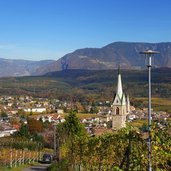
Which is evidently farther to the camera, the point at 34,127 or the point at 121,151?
the point at 34,127

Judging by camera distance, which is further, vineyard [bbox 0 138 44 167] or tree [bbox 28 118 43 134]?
tree [bbox 28 118 43 134]

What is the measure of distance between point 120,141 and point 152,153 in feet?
19.4

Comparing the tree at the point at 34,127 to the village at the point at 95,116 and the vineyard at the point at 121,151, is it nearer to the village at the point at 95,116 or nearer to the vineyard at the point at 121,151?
the village at the point at 95,116

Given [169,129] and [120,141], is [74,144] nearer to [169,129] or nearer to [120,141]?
[120,141]

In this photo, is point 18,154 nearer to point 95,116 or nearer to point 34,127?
point 34,127

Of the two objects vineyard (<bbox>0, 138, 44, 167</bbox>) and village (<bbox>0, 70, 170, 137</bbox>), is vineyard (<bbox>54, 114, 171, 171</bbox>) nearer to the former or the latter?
village (<bbox>0, 70, 170, 137</bbox>)

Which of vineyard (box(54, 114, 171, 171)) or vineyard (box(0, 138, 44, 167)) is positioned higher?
vineyard (box(54, 114, 171, 171))

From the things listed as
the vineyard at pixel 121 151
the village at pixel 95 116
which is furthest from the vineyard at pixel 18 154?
the vineyard at pixel 121 151

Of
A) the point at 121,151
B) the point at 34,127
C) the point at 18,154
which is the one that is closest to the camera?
the point at 121,151

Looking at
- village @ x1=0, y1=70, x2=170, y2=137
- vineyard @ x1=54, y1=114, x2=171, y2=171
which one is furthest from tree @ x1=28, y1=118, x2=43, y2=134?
vineyard @ x1=54, y1=114, x2=171, y2=171

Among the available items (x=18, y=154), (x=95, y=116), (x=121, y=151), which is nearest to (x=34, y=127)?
(x=18, y=154)

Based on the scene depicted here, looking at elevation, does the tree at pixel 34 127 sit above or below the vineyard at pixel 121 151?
below

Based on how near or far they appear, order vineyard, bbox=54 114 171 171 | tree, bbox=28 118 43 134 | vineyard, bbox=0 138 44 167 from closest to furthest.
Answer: vineyard, bbox=54 114 171 171 → vineyard, bbox=0 138 44 167 → tree, bbox=28 118 43 134

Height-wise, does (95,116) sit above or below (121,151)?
below
